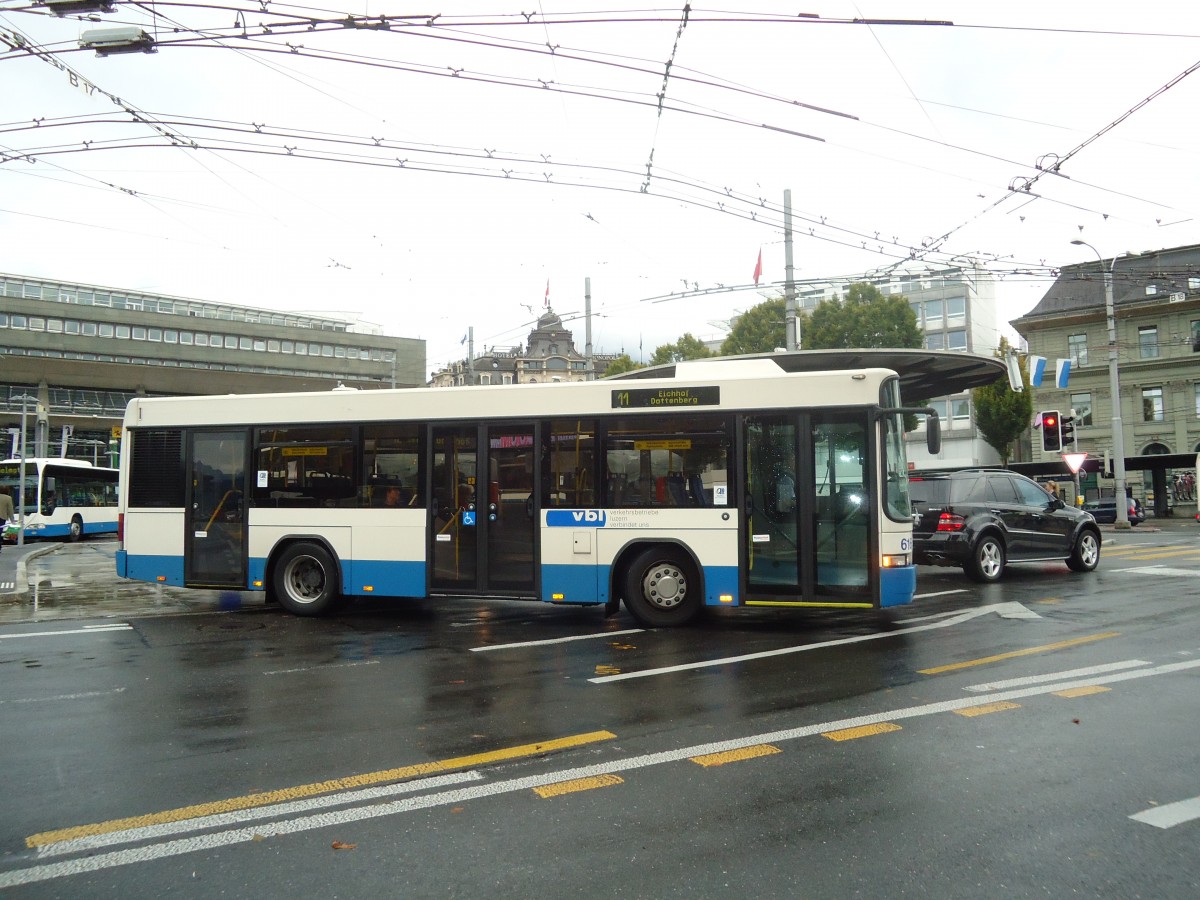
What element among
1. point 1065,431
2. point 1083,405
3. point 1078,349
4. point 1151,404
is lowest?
point 1065,431

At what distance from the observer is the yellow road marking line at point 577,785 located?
4.57 metres

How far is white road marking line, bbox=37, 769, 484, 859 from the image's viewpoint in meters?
3.96

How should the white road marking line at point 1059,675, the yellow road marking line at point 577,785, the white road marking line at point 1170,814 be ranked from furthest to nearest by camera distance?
the white road marking line at point 1059,675
the yellow road marking line at point 577,785
the white road marking line at point 1170,814

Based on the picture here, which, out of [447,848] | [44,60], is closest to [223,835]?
[447,848]

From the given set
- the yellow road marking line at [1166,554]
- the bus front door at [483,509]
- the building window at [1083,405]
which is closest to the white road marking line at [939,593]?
the bus front door at [483,509]

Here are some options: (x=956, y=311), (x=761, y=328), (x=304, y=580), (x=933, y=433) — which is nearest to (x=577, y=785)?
(x=933, y=433)

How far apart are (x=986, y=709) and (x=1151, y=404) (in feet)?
176

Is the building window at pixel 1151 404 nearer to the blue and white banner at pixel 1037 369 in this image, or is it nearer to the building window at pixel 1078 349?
the building window at pixel 1078 349

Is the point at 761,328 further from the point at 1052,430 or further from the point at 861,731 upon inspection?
the point at 861,731

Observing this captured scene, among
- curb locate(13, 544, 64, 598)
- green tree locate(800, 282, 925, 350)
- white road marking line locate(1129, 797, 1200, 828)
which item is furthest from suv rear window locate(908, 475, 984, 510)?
green tree locate(800, 282, 925, 350)

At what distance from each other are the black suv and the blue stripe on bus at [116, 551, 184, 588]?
1075 centimetres

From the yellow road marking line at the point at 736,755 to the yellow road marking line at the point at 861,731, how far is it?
18.9 inches

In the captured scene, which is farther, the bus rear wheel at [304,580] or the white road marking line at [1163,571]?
the white road marking line at [1163,571]

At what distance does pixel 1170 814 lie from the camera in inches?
165
